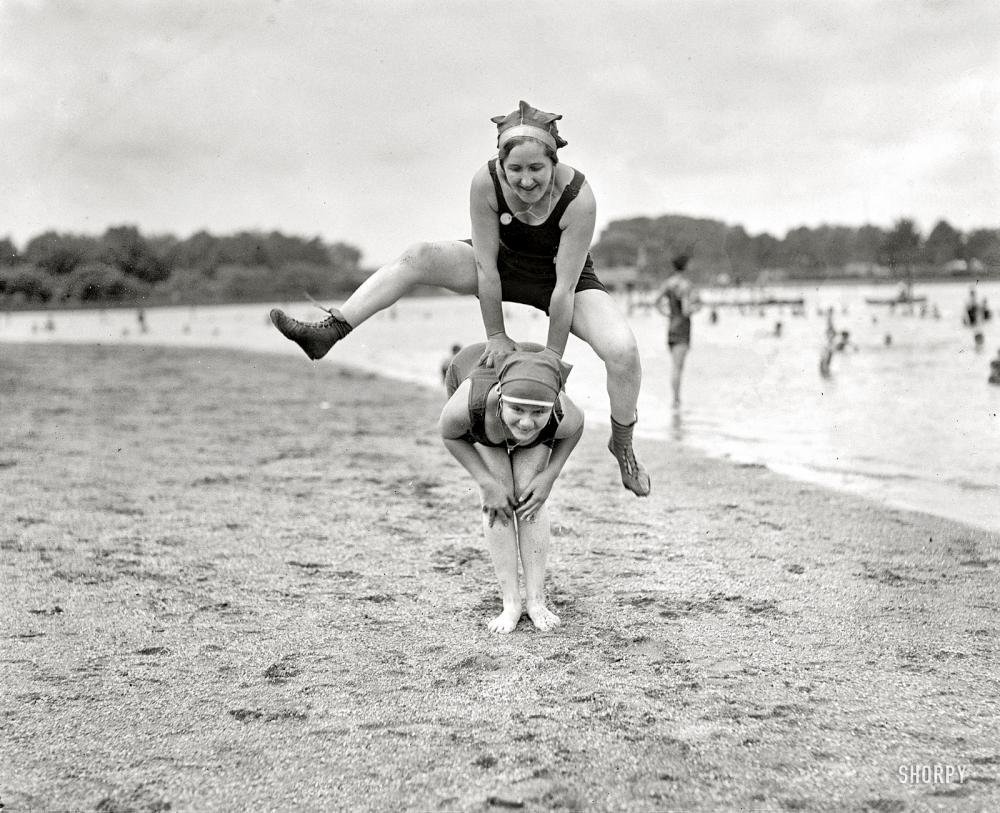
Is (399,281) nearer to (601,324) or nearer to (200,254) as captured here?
(601,324)

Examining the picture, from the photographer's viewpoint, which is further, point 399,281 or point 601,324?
point 399,281

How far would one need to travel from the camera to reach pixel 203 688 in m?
4.27

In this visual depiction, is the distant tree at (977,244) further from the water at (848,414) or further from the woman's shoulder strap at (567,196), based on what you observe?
the woman's shoulder strap at (567,196)

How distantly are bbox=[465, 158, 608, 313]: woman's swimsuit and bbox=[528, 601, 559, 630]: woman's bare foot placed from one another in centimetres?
161

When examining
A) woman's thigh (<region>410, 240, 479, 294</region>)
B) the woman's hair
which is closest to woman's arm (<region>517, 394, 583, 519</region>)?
woman's thigh (<region>410, 240, 479, 294</region>)

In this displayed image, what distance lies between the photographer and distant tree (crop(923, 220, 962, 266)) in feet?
450

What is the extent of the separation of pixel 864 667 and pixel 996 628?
1005 millimetres

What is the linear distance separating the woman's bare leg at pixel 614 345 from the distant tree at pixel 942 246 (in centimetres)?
14487

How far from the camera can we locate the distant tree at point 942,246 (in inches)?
5404

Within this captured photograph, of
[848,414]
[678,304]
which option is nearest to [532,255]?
[678,304]

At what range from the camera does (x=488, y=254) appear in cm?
514

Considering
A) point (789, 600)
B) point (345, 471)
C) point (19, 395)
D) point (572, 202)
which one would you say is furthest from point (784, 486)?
point (19, 395)

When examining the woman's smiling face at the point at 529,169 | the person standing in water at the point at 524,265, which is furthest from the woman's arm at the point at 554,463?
the woman's smiling face at the point at 529,169

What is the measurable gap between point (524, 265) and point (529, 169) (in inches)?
25.6
